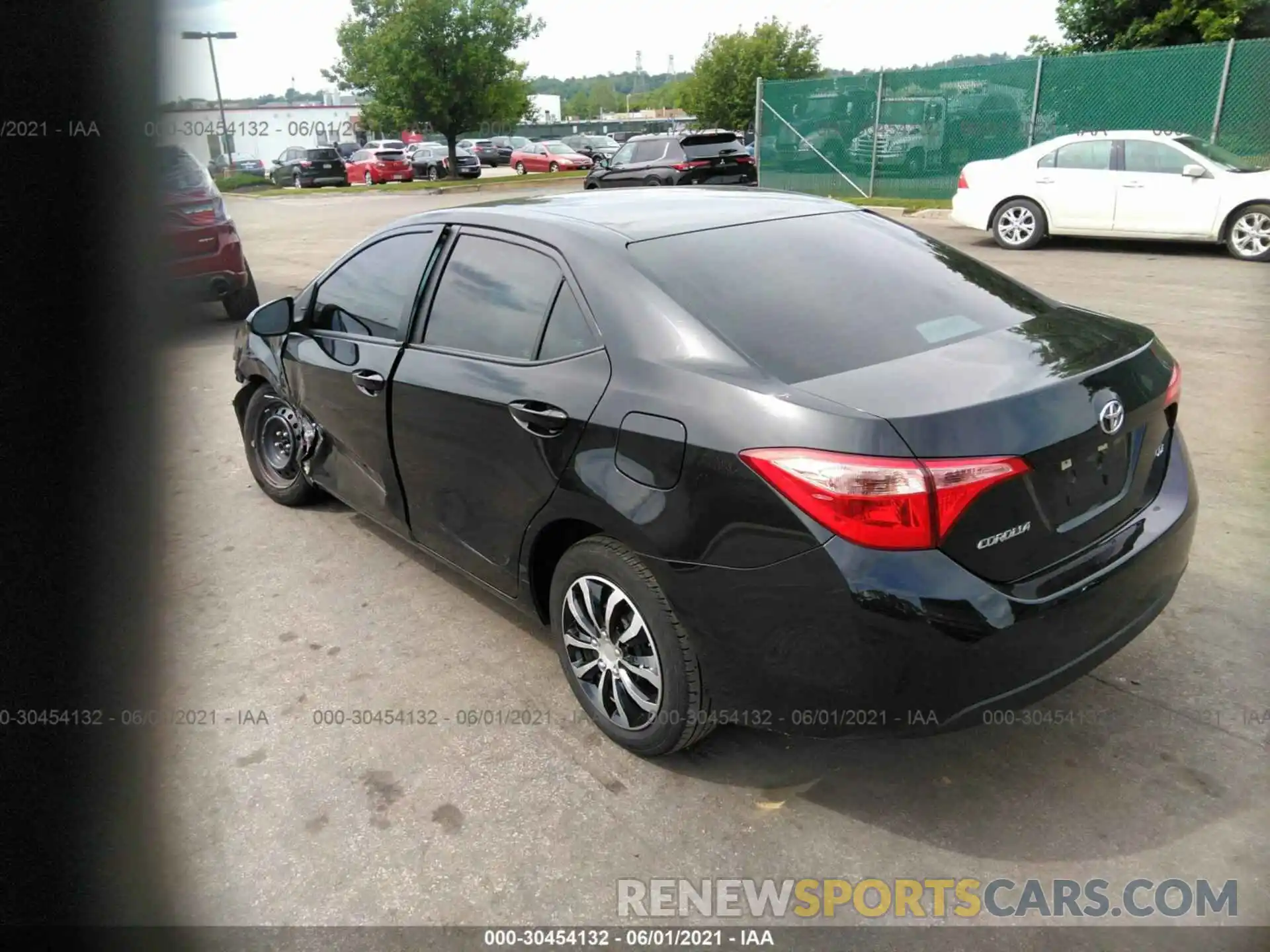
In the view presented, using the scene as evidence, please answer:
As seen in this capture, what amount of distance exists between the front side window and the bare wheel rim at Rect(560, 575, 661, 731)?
141cm

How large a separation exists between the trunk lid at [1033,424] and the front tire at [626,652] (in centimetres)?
76

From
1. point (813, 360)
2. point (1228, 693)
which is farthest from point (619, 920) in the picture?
point (1228, 693)

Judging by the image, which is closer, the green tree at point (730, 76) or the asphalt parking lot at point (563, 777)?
the asphalt parking lot at point (563, 777)

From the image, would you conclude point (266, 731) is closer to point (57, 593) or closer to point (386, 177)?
point (57, 593)

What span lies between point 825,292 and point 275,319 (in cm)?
259

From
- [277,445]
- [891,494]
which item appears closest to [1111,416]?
[891,494]

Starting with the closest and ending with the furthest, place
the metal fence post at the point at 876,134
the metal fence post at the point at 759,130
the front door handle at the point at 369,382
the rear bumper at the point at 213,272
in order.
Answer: the front door handle at the point at 369,382
the rear bumper at the point at 213,272
the metal fence post at the point at 876,134
the metal fence post at the point at 759,130

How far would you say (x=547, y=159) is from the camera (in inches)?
1416

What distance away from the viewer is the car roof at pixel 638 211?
319 cm

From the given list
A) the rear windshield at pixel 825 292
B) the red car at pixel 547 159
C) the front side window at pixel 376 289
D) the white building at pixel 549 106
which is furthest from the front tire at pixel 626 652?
the white building at pixel 549 106

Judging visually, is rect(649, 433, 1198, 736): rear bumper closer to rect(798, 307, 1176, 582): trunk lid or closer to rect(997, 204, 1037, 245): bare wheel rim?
rect(798, 307, 1176, 582): trunk lid

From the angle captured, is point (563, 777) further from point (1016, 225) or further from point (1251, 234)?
point (1016, 225)

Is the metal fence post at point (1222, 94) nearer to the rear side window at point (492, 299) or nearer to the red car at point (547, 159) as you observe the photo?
the rear side window at point (492, 299)

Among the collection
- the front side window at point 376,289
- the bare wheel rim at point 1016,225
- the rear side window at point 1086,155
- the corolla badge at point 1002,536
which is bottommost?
the bare wheel rim at point 1016,225
